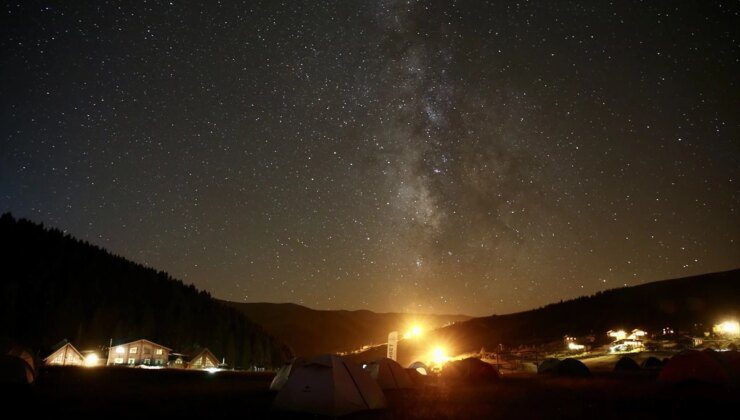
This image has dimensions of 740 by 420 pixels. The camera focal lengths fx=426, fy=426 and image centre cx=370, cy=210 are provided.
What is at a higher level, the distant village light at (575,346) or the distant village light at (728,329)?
the distant village light at (728,329)

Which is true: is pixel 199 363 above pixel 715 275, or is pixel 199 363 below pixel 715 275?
below

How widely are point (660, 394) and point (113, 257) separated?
11686 cm

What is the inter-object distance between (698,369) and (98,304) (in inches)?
3633

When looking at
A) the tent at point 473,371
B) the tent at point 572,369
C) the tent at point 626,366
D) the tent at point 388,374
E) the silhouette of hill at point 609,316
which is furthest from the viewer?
the silhouette of hill at point 609,316

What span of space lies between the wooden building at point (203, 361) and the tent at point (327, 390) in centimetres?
7312

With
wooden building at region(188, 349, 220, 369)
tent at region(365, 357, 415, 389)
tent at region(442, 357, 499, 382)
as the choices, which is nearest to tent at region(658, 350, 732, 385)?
tent at region(442, 357, 499, 382)

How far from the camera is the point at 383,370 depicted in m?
23.3

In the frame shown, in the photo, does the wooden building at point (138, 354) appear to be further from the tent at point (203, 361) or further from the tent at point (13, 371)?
the tent at point (13, 371)

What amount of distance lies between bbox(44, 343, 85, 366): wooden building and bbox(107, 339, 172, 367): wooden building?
5272 millimetres

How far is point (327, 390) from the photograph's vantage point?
1248 cm

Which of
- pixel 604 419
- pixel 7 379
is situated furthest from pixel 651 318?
pixel 7 379

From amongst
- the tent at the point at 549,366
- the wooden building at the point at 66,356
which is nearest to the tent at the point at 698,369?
the tent at the point at 549,366

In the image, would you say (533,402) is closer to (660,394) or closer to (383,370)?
(660,394)

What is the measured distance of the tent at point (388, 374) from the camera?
22.9 metres
